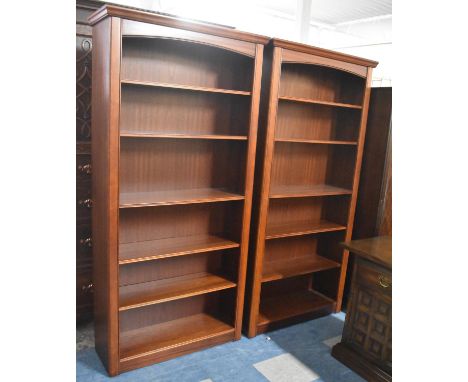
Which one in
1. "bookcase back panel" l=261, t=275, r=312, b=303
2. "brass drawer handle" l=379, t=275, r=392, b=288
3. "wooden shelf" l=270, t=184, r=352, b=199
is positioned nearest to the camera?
"brass drawer handle" l=379, t=275, r=392, b=288

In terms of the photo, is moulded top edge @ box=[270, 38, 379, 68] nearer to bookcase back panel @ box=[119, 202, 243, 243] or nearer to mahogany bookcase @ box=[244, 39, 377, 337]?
mahogany bookcase @ box=[244, 39, 377, 337]

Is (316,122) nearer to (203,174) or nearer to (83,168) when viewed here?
(203,174)

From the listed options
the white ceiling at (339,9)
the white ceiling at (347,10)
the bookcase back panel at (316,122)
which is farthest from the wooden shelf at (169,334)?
the white ceiling at (347,10)

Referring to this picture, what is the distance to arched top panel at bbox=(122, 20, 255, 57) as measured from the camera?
1.51 metres

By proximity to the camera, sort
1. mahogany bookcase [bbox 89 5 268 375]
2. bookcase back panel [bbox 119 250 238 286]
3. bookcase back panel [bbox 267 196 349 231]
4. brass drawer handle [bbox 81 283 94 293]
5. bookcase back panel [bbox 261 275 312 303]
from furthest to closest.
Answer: bookcase back panel [bbox 261 275 312 303] → bookcase back panel [bbox 267 196 349 231] → brass drawer handle [bbox 81 283 94 293] → bookcase back panel [bbox 119 250 238 286] → mahogany bookcase [bbox 89 5 268 375]

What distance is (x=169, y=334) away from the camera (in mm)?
1995

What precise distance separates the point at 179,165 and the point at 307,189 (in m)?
0.83

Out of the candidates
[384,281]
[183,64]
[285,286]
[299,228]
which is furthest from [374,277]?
[183,64]

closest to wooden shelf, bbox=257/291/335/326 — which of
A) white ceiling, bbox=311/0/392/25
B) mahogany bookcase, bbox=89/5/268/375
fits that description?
mahogany bookcase, bbox=89/5/268/375

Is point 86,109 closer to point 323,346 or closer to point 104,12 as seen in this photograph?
point 104,12

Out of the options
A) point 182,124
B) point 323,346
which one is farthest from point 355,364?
point 182,124

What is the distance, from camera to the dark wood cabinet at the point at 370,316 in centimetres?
177

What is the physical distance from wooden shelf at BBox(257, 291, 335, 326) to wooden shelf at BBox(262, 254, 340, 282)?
235 millimetres

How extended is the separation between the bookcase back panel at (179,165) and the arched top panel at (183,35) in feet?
1.55
